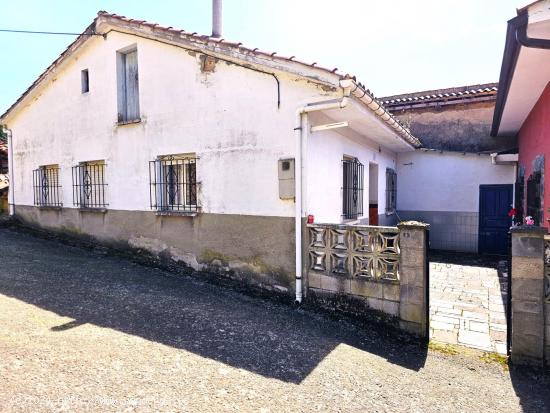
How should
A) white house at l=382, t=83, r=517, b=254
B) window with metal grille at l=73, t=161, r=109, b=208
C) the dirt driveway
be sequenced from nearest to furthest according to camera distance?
the dirt driveway < window with metal grille at l=73, t=161, r=109, b=208 < white house at l=382, t=83, r=517, b=254

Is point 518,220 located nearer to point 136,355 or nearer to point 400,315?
point 400,315

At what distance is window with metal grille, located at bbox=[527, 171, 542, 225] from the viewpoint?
271 inches

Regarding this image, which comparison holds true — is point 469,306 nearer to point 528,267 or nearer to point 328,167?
point 528,267

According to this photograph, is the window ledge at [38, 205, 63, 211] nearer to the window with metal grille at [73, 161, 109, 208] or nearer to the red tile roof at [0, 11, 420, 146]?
the window with metal grille at [73, 161, 109, 208]

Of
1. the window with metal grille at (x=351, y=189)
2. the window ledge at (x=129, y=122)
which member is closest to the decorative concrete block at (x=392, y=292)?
the window with metal grille at (x=351, y=189)

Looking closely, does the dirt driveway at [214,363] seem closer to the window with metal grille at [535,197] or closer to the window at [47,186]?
the window with metal grille at [535,197]

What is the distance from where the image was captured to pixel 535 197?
731 centimetres

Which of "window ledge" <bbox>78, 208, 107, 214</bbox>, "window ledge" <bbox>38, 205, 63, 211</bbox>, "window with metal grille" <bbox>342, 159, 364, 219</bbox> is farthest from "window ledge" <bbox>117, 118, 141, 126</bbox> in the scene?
"window with metal grille" <bbox>342, 159, 364, 219</bbox>

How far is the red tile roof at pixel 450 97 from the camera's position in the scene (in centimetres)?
1212

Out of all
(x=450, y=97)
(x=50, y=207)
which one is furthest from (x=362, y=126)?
(x=50, y=207)

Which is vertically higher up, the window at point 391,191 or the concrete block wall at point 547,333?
the window at point 391,191

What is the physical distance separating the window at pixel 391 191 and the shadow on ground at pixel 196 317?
6.73 meters

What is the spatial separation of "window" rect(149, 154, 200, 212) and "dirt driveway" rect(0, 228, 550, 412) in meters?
2.30

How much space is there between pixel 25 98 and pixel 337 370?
11936 millimetres
